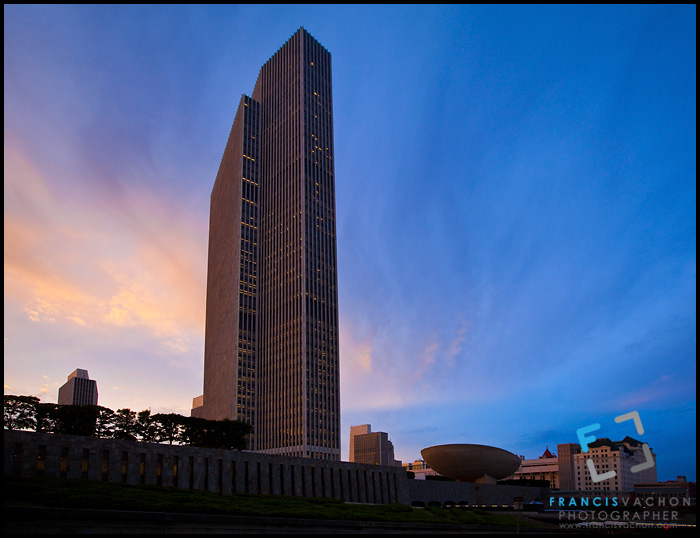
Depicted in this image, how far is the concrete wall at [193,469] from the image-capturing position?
157 feet

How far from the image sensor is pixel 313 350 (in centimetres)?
16250

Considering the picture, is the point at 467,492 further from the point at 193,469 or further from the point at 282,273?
the point at 282,273

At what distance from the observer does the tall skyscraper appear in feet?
528

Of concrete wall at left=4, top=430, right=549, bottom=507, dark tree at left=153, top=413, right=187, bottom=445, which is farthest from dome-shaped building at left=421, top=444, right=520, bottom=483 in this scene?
dark tree at left=153, top=413, right=187, bottom=445

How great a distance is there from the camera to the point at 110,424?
266 feet

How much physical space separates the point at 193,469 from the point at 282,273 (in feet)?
382

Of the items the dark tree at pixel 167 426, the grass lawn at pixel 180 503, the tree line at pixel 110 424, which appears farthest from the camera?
the dark tree at pixel 167 426

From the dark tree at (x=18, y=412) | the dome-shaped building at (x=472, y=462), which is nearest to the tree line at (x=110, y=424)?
the dark tree at (x=18, y=412)

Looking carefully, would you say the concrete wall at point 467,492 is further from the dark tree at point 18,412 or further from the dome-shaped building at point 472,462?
the dark tree at point 18,412

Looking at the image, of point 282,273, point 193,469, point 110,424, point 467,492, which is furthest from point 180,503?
point 282,273

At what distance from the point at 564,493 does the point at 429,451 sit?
28.5m

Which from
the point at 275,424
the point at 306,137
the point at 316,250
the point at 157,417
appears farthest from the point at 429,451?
the point at 306,137

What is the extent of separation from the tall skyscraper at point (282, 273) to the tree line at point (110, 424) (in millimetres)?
60543

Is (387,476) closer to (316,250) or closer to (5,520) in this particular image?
(5,520)
